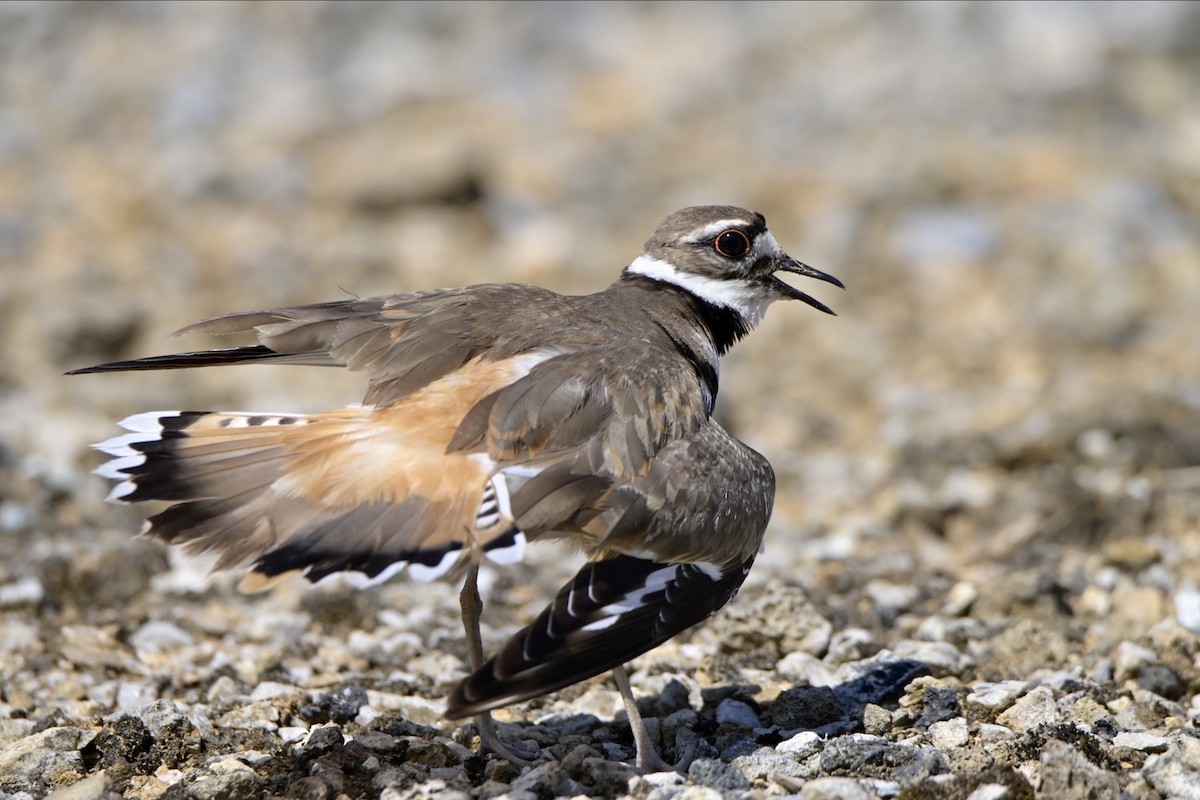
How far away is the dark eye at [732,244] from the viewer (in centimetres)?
512

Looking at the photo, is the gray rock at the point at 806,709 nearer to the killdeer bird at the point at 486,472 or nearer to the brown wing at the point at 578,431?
the killdeer bird at the point at 486,472

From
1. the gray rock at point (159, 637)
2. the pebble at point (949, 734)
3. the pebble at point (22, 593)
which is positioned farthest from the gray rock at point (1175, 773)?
the pebble at point (22, 593)

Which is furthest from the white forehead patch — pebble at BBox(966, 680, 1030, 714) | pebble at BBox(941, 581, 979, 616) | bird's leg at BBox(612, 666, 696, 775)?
bird's leg at BBox(612, 666, 696, 775)

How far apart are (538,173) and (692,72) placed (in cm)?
237

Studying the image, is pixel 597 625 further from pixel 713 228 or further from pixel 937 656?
pixel 713 228

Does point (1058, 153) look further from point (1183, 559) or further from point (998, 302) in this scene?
point (1183, 559)

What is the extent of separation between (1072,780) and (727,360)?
5.04 m

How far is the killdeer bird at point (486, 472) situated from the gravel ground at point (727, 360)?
492mm

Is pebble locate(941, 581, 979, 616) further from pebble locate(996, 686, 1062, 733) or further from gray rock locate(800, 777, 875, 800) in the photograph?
gray rock locate(800, 777, 875, 800)

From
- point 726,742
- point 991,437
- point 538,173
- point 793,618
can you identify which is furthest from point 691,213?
point 538,173

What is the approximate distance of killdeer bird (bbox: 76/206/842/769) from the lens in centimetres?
352

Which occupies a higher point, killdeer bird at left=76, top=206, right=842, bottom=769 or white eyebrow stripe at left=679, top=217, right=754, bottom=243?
white eyebrow stripe at left=679, top=217, right=754, bottom=243

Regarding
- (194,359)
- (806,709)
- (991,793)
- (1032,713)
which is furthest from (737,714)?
(194,359)

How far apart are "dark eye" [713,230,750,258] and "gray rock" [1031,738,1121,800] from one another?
2.29 m
